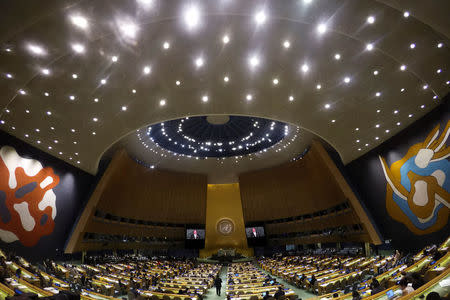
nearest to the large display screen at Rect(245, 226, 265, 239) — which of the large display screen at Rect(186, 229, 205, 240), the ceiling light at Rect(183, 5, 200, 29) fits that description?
the large display screen at Rect(186, 229, 205, 240)

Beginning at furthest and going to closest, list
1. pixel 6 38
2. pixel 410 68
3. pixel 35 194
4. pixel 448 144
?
pixel 35 194
pixel 448 144
pixel 410 68
pixel 6 38

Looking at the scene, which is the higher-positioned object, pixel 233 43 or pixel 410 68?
pixel 233 43

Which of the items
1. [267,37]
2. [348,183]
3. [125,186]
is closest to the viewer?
[267,37]

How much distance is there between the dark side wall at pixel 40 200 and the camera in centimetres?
1563

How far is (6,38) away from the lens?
8422mm

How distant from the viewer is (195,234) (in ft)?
110

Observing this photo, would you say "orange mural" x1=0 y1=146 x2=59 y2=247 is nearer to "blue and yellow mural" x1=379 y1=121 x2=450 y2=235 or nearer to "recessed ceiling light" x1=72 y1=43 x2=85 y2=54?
"recessed ceiling light" x1=72 y1=43 x2=85 y2=54

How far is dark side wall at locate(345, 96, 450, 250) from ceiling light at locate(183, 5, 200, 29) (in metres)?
14.8

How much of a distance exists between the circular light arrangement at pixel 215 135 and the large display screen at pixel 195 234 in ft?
38.0

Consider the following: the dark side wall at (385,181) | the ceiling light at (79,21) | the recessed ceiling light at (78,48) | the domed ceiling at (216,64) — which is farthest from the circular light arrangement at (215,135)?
the ceiling light at (79,21)

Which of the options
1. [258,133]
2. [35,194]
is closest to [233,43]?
[258,133]

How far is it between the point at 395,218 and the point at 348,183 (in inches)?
210

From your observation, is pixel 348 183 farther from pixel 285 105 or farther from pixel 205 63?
pixel 205 63

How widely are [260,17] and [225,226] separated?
3394 cm
